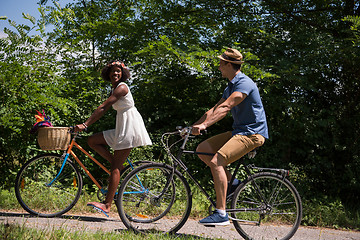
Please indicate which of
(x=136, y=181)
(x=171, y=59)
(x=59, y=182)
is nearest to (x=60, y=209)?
(x=59, y=182)

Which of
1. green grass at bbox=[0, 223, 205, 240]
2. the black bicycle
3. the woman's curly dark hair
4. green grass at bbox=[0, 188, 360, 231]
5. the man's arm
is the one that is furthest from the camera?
green grass at bbox=[0, 188, 360, 231]

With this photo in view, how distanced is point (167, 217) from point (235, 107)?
152cm

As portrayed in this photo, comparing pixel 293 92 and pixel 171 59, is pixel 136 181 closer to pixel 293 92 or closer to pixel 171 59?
pixel 171 59

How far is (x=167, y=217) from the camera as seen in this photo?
4.57 metres

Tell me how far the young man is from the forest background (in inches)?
93.8

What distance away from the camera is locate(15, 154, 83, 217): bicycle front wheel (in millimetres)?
5203

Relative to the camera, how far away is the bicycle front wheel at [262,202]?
434 cm

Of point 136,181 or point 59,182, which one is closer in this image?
point 136,181

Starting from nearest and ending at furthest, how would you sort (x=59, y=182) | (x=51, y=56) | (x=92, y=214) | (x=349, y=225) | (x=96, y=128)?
(x=59, y=182) → (x=92, y=214) → (x=349, y=225) → (x=51, y=56) → (x=96, y=128)

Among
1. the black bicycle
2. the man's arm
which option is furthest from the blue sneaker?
the man's arm

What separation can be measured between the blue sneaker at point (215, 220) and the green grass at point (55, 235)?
0.31 m

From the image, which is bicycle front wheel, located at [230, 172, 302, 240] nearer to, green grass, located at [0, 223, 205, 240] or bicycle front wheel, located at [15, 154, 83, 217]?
green grass, located at [0, 223, 205, 240]

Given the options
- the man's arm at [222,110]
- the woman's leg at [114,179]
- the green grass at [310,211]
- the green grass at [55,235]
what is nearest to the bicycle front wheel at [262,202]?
the green grass at [55,235]

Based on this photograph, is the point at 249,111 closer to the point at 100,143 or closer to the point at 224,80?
the point at 100,143
